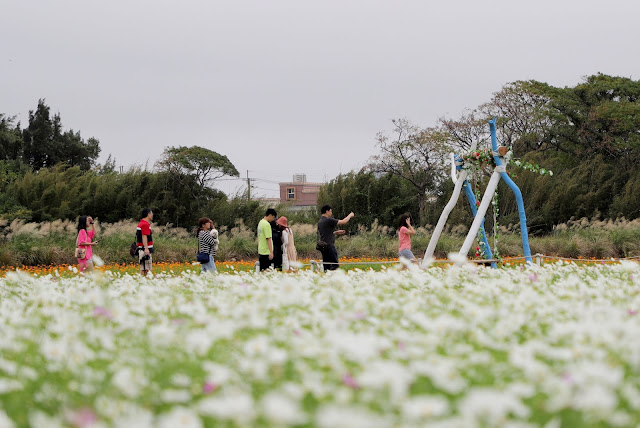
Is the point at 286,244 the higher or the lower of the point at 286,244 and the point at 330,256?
the higher

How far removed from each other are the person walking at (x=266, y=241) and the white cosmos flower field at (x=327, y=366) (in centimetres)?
756

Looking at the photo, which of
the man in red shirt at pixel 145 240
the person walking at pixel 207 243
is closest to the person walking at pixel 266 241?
the person walking at pixel 207 243

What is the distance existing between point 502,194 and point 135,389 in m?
26.4

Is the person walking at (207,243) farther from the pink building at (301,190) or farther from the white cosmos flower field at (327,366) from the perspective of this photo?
the pink building at (301,190)

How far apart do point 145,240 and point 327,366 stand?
418 inches

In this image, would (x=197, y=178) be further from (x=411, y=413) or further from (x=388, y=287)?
(x=411, y=413)

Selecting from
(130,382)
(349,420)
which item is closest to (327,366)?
(130,382)

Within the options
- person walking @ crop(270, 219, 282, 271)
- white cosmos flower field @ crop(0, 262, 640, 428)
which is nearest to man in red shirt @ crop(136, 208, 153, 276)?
person walking @ crop(270, 219, 282, 271)

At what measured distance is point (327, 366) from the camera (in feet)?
10.4

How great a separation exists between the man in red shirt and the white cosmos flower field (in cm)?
832

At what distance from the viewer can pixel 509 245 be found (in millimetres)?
20750

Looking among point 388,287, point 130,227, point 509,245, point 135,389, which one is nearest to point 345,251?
point 509,245

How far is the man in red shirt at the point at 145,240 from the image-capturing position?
13325 millimetres

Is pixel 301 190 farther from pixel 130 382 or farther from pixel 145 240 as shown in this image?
pixel 130 382
